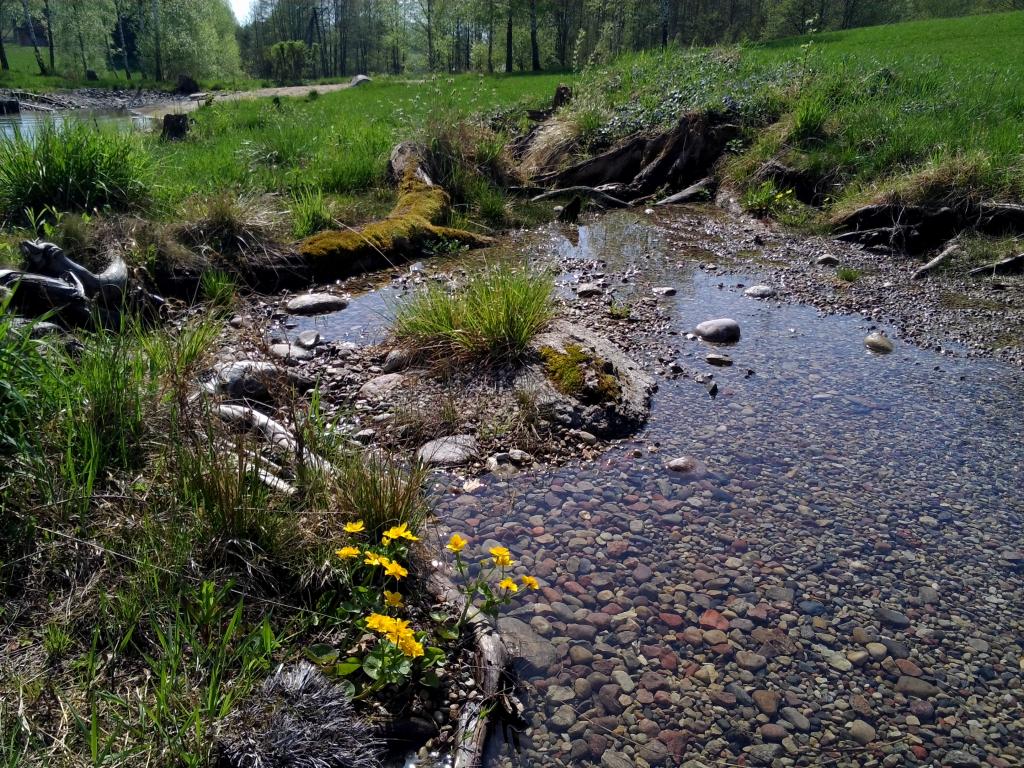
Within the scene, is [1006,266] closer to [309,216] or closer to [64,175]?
[309,216]

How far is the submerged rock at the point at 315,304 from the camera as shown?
6998 mm

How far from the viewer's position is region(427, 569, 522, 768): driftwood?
2.30 meters

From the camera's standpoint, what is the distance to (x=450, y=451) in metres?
4.32

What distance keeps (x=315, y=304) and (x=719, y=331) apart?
13.7 feet

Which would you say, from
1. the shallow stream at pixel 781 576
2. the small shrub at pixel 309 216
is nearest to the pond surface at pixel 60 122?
the small shrub at pixel 309 216

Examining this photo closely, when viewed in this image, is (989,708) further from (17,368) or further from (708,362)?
(17,368)

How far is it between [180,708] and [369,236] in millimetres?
7117

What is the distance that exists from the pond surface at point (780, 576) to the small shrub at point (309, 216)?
534 centimetres

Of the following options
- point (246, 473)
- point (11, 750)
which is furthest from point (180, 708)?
point (246, 473)

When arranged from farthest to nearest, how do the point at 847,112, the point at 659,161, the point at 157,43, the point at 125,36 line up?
the point at 125,36, the point at 157,43, the point at 659,161, the point at 847,112

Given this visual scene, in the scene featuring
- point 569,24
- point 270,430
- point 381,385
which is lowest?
point 381,385

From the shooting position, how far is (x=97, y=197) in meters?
7.44

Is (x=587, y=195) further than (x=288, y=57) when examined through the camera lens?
No

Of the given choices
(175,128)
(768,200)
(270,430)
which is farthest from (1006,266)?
(175,128)
